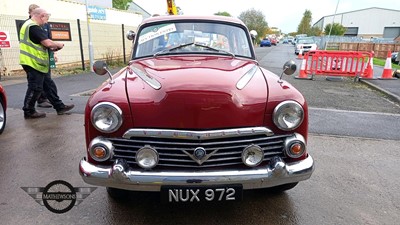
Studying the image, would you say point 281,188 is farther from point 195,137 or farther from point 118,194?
point 118,194

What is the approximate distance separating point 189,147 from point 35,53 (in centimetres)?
422

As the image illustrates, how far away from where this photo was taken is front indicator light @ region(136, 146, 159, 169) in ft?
7.21

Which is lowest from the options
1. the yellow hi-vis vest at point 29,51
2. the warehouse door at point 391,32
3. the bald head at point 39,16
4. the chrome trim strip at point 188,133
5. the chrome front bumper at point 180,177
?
the chrome front bumper at point 180,177

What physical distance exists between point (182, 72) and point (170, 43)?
45.3 inches

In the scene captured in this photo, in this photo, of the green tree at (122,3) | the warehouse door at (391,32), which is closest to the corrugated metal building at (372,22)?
the warehouse door at (391,32)

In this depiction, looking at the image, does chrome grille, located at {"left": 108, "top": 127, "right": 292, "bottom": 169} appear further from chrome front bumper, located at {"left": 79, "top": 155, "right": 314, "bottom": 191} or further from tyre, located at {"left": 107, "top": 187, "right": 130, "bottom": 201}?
tyre, located at {"left": 107, "top": 187, "right": 130, "bottom": 201}

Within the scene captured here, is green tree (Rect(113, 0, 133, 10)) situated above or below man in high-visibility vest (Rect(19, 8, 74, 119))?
above

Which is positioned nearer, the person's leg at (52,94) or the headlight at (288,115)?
the headlight at (288,115)

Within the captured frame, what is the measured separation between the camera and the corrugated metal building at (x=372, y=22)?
225ft

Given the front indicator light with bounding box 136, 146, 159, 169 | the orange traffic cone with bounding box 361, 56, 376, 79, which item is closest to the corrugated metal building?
the orange traffic cone with bounding box 361, 56, 376, 79

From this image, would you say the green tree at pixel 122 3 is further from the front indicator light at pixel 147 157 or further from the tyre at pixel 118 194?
the front indicator light at pixel 147 157

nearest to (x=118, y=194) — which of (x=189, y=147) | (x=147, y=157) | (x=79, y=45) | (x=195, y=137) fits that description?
A: (x=147, y=157)

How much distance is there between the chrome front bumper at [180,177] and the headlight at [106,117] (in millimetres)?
259

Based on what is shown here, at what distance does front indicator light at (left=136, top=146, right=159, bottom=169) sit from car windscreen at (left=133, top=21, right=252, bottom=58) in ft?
5.03
